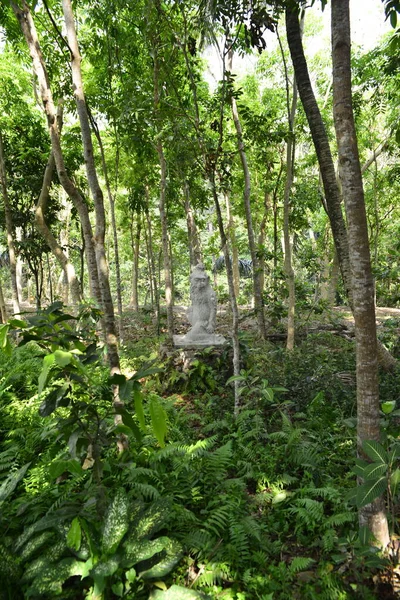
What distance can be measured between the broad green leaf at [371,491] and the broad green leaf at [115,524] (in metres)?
1.46

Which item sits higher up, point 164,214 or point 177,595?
point 164,214

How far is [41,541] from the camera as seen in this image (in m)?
2.25

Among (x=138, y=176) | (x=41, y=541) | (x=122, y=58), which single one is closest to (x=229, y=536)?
(x=41, y=541)

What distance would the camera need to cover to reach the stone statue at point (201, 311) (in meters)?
7.73

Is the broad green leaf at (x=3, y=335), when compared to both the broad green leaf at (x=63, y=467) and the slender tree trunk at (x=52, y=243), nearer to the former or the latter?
the broad green leaf at (x=63, y=467)

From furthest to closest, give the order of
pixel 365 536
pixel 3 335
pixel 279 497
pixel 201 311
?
1. pixel 201 311
2. pixel 279 497
3. pixel 365 536
4. pixel 3 335

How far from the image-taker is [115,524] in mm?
2186

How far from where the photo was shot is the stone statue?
773cm

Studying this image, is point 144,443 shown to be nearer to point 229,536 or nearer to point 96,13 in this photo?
point 229,536

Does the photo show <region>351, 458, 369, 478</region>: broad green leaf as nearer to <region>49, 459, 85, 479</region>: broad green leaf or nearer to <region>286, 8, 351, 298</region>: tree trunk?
<region>49, 459, 85, 479</region>: broad green leaf

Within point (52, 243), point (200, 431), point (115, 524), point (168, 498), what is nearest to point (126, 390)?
point (115, 524)

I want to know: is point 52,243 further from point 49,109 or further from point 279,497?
point 279,497

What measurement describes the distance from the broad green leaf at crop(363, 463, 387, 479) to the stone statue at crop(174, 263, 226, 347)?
5.47 m

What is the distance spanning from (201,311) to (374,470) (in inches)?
233
